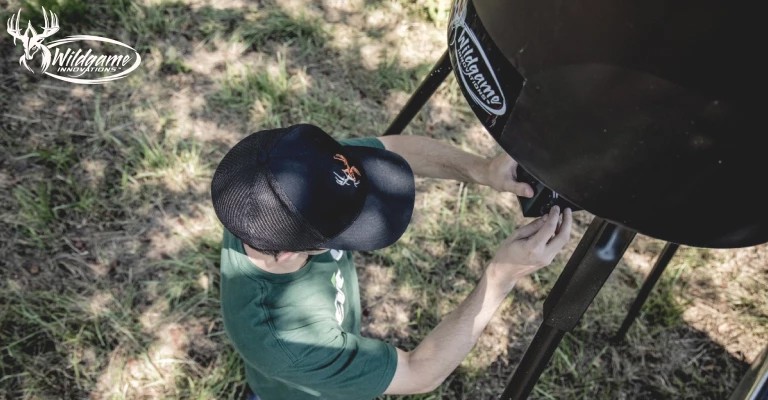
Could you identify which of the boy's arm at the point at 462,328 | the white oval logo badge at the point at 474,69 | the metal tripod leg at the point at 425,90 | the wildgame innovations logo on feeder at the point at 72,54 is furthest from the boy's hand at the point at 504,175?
the wildgame innovations logo on feeder at the point at 72,54

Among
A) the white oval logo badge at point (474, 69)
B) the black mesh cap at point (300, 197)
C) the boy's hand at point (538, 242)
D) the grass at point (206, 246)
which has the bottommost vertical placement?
the grass at point (206, 246)

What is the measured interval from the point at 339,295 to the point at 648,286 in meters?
1.23

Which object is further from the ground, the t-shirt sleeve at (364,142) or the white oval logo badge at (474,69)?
the white oval logo badge at (474,69)

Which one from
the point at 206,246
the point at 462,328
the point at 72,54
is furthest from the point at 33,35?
the point at 462,328

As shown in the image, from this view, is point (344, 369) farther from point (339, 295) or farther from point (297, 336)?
point (339, 295)

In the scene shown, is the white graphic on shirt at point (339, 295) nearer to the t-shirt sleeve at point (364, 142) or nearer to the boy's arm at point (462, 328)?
the boy's arm at point (462, 328)

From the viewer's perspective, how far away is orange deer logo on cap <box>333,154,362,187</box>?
1.49 meters

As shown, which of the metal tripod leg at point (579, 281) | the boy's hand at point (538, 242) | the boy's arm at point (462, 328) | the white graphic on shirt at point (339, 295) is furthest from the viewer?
the white graphic on shirt at point (339, 295)

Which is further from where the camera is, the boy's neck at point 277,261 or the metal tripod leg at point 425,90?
the metal tripod leg at point 425,90

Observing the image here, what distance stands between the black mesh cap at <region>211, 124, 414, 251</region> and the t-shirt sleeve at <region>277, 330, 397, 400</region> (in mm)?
271

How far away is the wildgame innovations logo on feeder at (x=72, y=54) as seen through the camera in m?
3.10

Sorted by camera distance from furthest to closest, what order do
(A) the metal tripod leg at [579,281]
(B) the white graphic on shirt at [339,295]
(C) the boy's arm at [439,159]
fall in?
(C) the boy's arm at [439,159] → (B) the white graphic on shirt at [339,295] → (A) the metal tripod leg at [579,281]

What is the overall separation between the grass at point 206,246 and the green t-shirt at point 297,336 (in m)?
0.88

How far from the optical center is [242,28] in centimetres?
330
